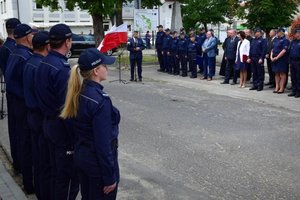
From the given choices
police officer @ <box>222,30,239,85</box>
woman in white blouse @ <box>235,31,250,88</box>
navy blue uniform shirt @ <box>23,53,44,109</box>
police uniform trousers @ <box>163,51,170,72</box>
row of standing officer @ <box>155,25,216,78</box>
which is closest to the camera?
navy blue uniform shirt @ <box>23,53,44,109</box>

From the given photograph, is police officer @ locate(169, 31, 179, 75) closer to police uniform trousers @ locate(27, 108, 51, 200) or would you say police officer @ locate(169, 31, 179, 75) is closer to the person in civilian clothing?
the person in civilian clothing

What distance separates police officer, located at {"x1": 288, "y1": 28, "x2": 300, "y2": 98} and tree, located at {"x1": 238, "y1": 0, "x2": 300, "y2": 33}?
469cm

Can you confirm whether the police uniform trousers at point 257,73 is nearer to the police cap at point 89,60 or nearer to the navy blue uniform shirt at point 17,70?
the navy blue uniform shirt at point 17,70

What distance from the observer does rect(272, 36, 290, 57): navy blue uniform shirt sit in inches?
533

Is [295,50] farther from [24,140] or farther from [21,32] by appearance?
[24,140]

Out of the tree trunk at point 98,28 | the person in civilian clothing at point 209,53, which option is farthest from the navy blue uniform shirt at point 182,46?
the tree trunk at point 98,28

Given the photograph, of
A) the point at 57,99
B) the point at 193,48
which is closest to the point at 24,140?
the point at 57,99

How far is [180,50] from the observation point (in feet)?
61.3

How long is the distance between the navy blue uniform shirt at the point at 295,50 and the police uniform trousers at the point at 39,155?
9.94 metres

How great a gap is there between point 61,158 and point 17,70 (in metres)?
1.75

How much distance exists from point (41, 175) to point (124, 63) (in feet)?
61.4

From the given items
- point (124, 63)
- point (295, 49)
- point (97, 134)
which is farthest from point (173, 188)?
point (124, 63)

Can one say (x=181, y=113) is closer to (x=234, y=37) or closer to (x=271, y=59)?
(x=271, y=59)

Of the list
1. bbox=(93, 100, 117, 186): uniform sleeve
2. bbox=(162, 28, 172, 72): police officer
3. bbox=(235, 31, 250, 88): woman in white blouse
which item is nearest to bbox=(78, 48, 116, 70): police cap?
bbox=(93, 100, 117, 186): uniform sleeve
